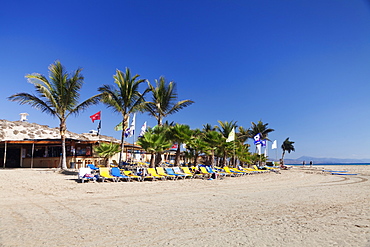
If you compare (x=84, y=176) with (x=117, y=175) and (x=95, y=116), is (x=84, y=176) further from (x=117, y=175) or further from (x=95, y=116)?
(x=95, y=116)

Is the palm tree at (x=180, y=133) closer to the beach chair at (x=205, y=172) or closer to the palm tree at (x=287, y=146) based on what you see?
the beach chair at (x=205, y=172)

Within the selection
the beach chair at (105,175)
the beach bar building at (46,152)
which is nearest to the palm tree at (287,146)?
the beach bar building at (46,152)

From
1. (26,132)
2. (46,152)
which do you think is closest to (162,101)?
(46,152)

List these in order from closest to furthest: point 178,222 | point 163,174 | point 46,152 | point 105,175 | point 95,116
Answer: point 178,222
point 105,175
point 163,174
point 95,116
point 46,152

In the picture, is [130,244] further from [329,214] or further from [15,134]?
[15,134]

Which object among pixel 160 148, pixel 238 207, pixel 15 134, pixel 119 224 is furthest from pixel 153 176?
pixel 15 134

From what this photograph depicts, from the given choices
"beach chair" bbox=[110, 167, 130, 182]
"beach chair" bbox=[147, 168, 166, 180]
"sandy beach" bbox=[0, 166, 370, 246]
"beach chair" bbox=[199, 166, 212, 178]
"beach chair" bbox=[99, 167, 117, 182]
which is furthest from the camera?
"beach chair" bbox=[199, 166, 212, 178]

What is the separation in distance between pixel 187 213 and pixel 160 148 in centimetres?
1031

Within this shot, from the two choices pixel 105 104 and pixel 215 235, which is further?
pixel 105 104

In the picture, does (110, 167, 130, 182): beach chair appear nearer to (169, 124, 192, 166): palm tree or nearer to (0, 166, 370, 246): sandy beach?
(0, 166, 370, 246): sandy beach

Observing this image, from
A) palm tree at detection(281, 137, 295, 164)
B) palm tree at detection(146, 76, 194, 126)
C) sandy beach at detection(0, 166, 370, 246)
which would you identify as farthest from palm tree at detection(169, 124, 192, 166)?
palm tree at detection(281, 137, 295, 164)

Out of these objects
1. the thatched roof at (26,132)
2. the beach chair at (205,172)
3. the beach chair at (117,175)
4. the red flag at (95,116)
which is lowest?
the beach chair at (205,172)

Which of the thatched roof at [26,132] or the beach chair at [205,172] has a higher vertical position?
the thatched roof at [26,132]

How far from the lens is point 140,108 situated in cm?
1789
